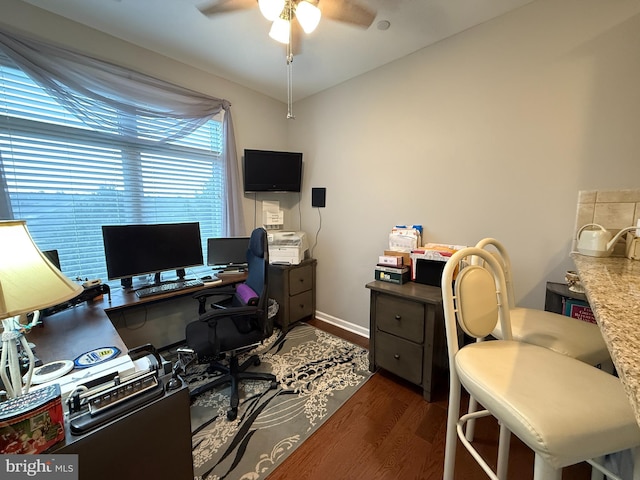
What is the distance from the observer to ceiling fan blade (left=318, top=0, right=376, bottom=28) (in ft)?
5.15

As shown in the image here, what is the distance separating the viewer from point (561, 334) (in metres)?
1.09

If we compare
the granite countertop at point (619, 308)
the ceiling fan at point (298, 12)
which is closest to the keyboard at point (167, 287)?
the ceiling fan at point (298, 12)

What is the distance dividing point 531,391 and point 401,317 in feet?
3.82

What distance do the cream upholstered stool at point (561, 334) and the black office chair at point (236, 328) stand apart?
136cm

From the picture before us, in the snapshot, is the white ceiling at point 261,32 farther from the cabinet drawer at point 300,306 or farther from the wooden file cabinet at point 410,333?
the cabinet drawer at point 300,306

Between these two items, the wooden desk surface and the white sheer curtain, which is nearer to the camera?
the wooden desk surface

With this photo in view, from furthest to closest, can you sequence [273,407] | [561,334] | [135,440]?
[273,407]
[561,334]
[135,440]

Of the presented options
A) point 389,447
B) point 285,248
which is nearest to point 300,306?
point 285,248

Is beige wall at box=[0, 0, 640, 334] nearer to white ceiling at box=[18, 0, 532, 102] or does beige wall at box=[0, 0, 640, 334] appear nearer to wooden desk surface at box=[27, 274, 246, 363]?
white ceiling at box=[18, 0, 532, 102]

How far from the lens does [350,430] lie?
1.56m

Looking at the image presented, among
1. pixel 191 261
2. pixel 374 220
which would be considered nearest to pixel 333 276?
pixel 374 220

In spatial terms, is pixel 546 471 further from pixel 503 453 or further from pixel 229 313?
pixel 229 313

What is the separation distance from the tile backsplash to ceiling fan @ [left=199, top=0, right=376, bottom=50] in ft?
5.83

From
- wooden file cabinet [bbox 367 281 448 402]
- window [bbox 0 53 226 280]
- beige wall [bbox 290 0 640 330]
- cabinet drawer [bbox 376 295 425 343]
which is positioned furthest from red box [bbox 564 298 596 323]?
window [bbox 0 53 226 280]
